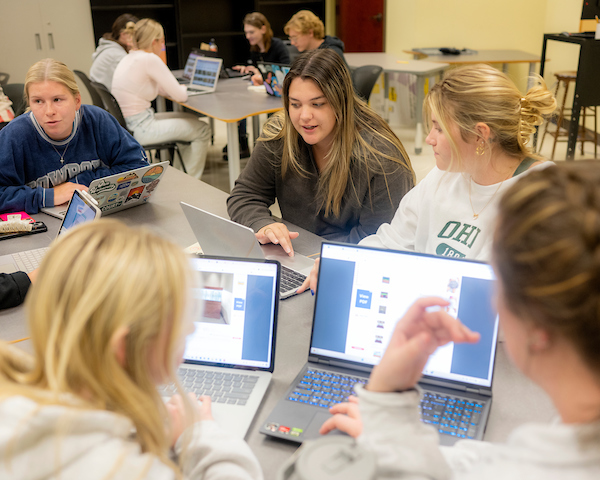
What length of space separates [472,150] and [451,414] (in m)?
0.77

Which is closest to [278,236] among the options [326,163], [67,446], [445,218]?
[326,163]

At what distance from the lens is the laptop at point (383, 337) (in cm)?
99

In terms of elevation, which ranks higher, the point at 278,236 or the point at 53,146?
the point at 53,146

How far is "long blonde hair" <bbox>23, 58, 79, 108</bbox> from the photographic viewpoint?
202 centimetres

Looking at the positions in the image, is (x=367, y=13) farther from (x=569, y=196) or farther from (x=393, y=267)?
(x=569, y=196)

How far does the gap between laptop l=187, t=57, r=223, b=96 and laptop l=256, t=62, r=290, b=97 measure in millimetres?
443

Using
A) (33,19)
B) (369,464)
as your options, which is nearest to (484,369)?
(369,464)

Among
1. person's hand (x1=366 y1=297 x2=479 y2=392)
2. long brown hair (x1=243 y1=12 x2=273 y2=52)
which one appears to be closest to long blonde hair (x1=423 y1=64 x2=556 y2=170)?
person's hand (x1=366 y1=297 x2=479 y2=392)

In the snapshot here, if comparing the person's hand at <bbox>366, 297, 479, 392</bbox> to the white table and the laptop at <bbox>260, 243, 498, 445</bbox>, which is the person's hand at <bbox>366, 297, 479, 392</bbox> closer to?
the laptop at <bbox>260, 243, 498, 445</bbox>

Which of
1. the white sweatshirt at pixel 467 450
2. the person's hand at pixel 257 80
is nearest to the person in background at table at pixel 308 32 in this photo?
the person's hand at pixel 257 80

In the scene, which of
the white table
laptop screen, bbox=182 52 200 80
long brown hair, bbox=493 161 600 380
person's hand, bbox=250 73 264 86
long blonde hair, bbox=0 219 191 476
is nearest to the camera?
long brown hair, bbox=493 161 600 380

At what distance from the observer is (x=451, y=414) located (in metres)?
0.98

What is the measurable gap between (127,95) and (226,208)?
7.44 ft

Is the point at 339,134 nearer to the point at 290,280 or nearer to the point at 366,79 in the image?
the point at 290,280
